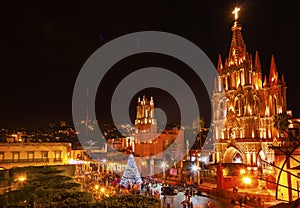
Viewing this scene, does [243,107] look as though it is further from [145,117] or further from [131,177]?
[145,117]

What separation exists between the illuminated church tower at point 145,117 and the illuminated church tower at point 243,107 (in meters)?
35.5

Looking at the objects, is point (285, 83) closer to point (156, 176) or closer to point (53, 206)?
point (156, 176)

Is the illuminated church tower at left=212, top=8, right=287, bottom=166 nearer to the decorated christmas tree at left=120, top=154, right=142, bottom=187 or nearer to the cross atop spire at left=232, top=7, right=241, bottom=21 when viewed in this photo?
the cross atop spire at left=232, top=7, right=241, bottom=21

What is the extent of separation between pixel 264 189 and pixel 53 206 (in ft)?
83.0

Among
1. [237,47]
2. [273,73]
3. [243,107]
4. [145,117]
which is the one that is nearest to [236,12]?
[237,47]

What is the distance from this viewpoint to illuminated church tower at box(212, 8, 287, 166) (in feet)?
134

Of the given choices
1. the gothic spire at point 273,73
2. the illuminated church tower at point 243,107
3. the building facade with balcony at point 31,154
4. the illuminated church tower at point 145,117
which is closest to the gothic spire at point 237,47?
the illuminated church tower at point 243,107

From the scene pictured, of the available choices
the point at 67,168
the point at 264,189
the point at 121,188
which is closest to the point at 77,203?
the point at 121,188

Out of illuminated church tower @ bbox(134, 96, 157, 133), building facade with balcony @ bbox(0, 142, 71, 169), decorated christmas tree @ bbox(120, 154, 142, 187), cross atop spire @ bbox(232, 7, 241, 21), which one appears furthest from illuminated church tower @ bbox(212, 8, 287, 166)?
illuminated church tower @ bbox(134, 96, 157, 133)

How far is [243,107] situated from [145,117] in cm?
4465

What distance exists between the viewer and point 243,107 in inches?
1671

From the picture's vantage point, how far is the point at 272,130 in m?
42.7

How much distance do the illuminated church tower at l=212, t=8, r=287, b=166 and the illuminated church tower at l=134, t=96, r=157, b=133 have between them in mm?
35461

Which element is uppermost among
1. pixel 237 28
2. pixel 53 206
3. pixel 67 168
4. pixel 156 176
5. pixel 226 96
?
pixel 237 28
